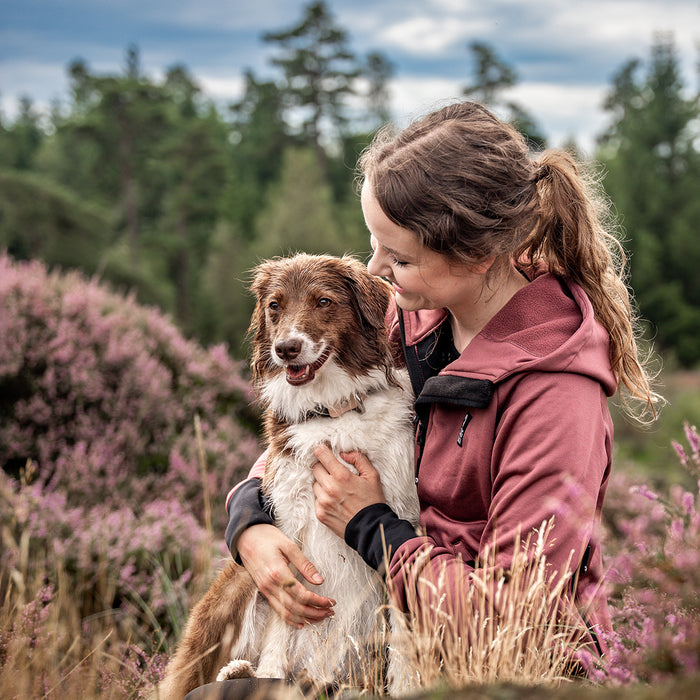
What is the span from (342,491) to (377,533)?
277 millimetres

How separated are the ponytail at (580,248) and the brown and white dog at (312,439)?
2.65ft

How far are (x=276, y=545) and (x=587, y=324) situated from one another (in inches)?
56.5

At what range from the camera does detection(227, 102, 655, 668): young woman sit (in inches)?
83.8

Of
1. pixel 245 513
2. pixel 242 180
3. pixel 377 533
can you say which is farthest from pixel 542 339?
pixel 242 180

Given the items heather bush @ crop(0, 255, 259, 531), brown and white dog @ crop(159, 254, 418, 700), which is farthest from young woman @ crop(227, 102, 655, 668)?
heather bush @ crop(0, 255, 259, 531)

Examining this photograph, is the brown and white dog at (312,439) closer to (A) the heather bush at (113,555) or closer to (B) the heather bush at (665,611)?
(B) the heather bush at (665,611)

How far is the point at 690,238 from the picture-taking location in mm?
28797

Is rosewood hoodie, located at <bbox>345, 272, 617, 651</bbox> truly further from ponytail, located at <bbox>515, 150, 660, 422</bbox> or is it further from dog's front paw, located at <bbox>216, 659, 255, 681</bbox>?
dog's front paw, located at <bbox>216, 659, 255, 681</bbox>

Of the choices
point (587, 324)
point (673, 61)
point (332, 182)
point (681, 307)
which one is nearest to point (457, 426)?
point (587, 324)

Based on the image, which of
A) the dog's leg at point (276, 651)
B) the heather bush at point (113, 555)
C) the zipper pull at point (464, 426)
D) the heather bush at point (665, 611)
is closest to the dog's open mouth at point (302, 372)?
the zipper pull at point (464, 426)

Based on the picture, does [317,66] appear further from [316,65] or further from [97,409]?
[97,409]

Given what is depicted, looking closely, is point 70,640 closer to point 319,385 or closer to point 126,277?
point 319,385

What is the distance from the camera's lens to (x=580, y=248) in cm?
258

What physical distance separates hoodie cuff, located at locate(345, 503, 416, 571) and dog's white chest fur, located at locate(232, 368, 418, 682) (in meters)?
0.23
